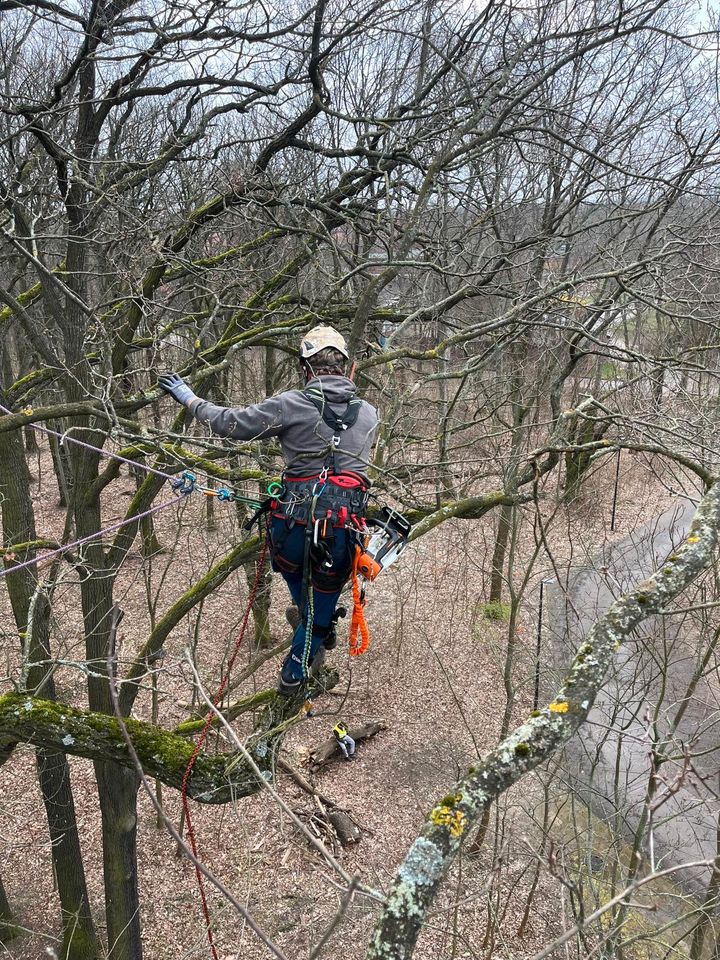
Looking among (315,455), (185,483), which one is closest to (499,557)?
(185,483)

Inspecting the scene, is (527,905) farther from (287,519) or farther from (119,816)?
(287,519)

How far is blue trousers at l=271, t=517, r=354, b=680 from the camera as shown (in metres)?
3.50

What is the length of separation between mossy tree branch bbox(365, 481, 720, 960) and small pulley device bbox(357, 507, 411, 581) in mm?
1594

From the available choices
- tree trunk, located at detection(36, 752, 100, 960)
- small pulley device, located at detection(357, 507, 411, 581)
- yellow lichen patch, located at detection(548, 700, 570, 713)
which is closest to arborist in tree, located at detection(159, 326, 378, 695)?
small pulley device, located at detection(357, 507, 411, 581)

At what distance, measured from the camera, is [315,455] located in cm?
348

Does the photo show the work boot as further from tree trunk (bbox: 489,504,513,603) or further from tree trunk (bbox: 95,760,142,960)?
tree trunk (bbox: 489,504,513,603)

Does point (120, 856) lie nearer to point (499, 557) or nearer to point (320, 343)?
point (320, 343)

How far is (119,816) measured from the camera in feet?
20.4

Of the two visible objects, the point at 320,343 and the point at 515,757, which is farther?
the point at 320,343

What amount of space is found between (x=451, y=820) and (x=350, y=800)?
28.1 feet

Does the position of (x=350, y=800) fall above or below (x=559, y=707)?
below

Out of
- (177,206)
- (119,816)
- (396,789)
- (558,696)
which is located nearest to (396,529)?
(558,696)

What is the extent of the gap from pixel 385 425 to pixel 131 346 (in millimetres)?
Result: 3158

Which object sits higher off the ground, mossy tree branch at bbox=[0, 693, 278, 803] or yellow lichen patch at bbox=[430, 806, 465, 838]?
yellow lichen patch at bbox=[430, 806, 465, 838]
